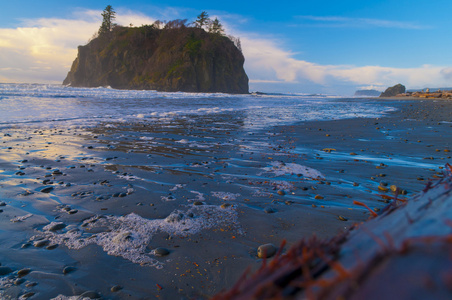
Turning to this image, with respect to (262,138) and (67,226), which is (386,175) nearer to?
(262,138)

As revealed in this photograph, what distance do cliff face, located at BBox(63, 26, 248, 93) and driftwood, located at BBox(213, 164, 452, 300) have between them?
53.3 metres

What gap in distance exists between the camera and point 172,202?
3459 mm

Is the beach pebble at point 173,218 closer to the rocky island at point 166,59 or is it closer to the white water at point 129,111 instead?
the white water at point 129,111

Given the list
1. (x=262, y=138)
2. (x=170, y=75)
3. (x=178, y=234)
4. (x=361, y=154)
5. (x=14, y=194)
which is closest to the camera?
(x=178, y=234)

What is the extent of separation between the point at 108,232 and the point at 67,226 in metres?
0.55

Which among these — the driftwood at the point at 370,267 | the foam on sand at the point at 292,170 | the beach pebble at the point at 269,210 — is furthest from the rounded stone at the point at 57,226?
the foam on sand at the point at 292,170

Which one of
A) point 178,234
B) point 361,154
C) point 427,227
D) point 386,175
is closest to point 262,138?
point 361,154

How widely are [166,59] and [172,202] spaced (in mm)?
58187

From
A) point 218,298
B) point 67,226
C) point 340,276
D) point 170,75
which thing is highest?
point 170,75

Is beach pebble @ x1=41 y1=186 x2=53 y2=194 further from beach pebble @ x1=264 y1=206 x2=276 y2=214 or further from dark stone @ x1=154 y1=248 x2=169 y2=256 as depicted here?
beach pebble @ x1=264 y1=206 x2=276 y2=214

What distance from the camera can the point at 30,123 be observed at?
9719 mm

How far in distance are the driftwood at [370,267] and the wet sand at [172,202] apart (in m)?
0.68

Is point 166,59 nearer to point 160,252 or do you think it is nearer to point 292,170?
point 292,170

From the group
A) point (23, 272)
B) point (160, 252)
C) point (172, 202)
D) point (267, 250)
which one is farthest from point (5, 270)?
point (267, 250)
